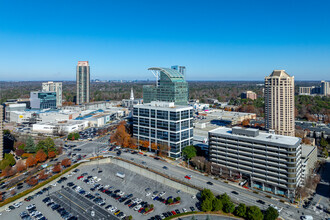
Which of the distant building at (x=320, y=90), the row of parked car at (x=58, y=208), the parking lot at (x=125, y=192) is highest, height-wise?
the distant building at (x=320, y=90)

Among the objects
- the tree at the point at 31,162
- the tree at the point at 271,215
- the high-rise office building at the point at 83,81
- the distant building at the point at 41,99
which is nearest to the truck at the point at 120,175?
the tree at the point at 31,162

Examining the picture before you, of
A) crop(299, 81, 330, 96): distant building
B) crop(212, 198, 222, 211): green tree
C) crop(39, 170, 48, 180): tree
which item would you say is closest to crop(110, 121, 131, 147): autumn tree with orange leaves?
crop(39, 170, 48, 180): tree

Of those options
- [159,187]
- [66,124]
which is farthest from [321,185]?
[66,124]

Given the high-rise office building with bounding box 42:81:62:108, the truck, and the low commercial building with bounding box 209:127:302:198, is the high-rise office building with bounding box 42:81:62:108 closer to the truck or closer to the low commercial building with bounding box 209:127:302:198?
the truck

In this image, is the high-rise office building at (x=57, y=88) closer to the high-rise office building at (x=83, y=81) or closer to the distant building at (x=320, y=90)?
the high-rise office building at (x=83, y=81)

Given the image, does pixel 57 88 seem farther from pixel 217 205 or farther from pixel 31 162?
pixel 217 205

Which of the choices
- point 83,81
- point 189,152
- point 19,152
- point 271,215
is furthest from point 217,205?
point 83,81
